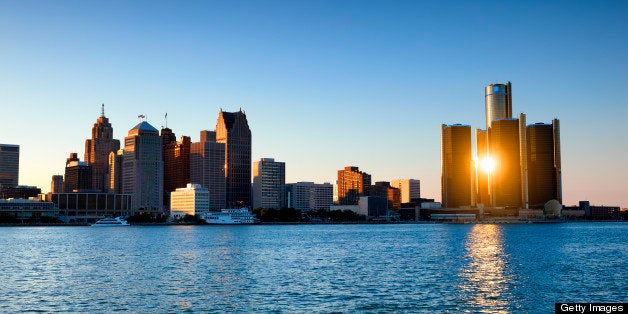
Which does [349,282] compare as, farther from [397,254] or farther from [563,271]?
[397,254]

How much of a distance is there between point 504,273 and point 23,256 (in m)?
85.4

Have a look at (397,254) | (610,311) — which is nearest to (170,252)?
(397,254)

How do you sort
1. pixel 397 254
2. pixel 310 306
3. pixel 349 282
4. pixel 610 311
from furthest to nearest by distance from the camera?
pixel 397 254 < pixel 349 282 < pixel 310 306 < pixel 610 311

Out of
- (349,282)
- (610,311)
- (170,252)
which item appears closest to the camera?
(610,311)

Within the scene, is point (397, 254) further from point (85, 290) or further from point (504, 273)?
point (85, 290)

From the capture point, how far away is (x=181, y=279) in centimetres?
→ 7944

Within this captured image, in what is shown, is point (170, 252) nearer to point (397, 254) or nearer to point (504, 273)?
point (397, 254)

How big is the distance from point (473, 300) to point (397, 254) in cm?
5759

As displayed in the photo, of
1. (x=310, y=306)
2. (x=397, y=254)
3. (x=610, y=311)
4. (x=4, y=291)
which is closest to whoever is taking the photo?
(x=610, y=311)

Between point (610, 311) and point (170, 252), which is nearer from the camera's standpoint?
point (610, 311)

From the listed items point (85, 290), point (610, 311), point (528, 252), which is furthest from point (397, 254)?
point (610, 311)

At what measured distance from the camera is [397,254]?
11969 centimetres

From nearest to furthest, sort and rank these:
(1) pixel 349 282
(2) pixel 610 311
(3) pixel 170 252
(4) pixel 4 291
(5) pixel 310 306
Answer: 1. (2) pixel 610 311
2. (5) pixel 310 306
3. (4) pixel 4 291
4. (1) pixel 349 282
5. (3) pixel 170 252

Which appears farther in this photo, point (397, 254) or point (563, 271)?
point (397, 254)
